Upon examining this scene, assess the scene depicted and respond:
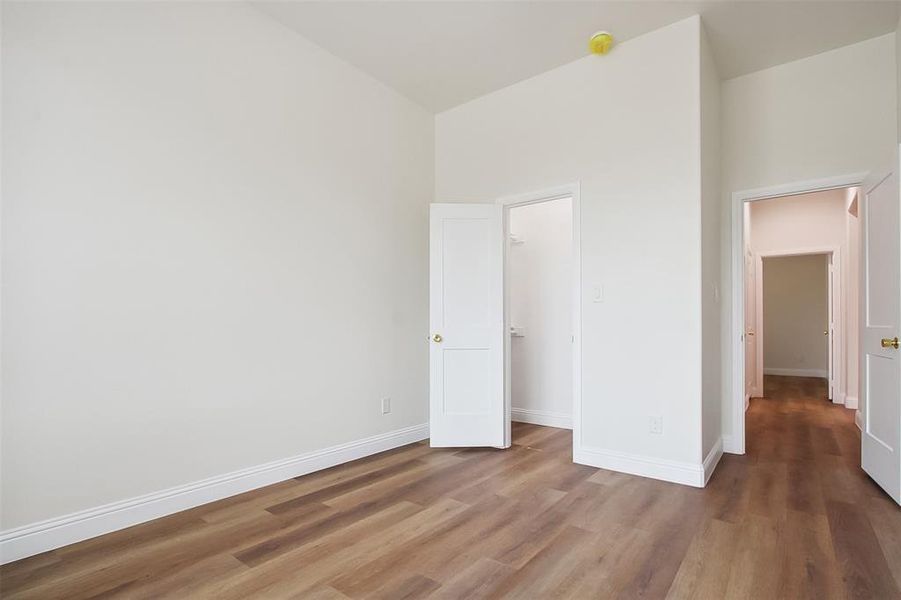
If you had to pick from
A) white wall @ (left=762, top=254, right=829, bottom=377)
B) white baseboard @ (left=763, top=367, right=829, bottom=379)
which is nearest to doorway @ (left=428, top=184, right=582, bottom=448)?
white wall @ (left=762, top=254, right=829, bottom=377)

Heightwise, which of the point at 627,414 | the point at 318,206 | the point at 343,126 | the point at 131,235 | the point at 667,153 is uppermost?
the point at 343,126

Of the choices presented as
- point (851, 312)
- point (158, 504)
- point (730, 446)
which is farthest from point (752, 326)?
point (158, 504)

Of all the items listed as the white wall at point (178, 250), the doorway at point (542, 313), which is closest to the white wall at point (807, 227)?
the doorway at point (542, 313)

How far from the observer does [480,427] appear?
387 cm

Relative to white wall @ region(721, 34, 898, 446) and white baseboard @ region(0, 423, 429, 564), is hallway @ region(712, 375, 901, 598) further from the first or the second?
white baseboard @ region(0, 423, 429, 564)

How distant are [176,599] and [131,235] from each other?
1726 mm

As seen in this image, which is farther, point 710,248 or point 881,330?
point 710,248

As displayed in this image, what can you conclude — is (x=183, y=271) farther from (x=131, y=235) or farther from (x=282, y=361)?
(x=282, y=361)

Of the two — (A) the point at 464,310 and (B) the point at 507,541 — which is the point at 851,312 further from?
(B) the point at 507,541

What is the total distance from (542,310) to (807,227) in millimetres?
4363

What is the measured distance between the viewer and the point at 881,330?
2.85 meters

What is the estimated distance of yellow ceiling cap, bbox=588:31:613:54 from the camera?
125 inches

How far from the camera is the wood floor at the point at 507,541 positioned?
1.83m

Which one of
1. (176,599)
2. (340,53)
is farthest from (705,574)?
(340,53)
